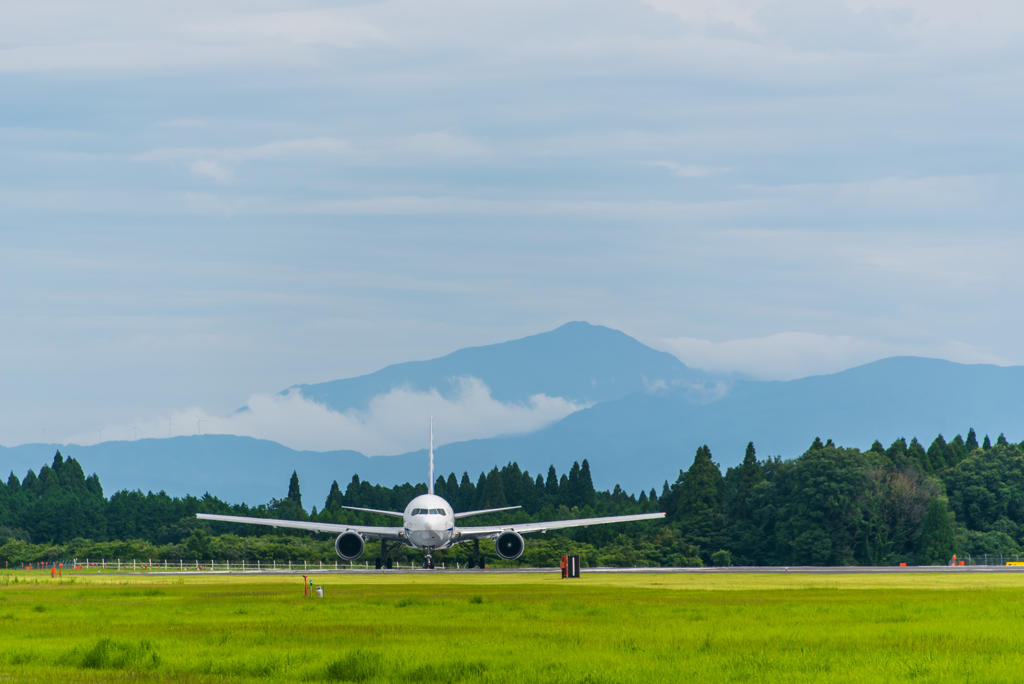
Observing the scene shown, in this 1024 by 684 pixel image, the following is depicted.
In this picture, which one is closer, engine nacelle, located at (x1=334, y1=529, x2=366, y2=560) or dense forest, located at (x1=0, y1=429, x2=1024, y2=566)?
engine nacelle, located at (x1=334, y1=529, x2=366, y2=560)

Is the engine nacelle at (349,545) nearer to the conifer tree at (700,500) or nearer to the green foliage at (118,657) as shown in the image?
the conifer tree at (700,500)

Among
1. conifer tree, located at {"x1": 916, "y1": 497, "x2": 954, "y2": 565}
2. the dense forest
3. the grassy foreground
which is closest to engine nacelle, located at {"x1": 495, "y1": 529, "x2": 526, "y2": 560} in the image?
the dense forest

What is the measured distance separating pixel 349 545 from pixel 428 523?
26.3 feet

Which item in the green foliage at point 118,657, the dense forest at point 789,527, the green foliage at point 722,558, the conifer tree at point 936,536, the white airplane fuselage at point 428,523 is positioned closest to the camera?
the green foliage at point 118,657

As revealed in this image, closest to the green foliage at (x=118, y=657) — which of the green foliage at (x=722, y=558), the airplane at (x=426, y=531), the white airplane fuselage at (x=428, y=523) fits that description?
the airplane at (x=426, y=531)

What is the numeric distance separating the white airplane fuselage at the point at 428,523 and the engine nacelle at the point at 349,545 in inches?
165

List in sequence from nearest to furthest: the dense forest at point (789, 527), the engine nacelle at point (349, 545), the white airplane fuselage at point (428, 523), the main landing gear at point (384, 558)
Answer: the white airplane fuselage at point (428, 523) → the engine nacelle at point (349, 545) → the main landing gear at point (384, 558) → the dense forest at point (789, 527)

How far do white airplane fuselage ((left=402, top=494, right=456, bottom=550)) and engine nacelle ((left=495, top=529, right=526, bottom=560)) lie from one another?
357 cm

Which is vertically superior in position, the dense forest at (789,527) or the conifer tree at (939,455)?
the conifer tree at (939,455)

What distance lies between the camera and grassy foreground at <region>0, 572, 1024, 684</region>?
2209 centimetres

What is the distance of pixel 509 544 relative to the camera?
85.2 meters

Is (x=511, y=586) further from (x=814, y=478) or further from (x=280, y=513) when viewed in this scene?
(x=280, y=513)

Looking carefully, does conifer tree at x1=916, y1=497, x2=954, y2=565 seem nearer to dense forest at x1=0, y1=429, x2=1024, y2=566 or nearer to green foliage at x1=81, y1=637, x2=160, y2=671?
dense forest at x1=0, y1=429, x2=1024, y2=566

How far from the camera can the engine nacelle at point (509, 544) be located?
84.8 metres
